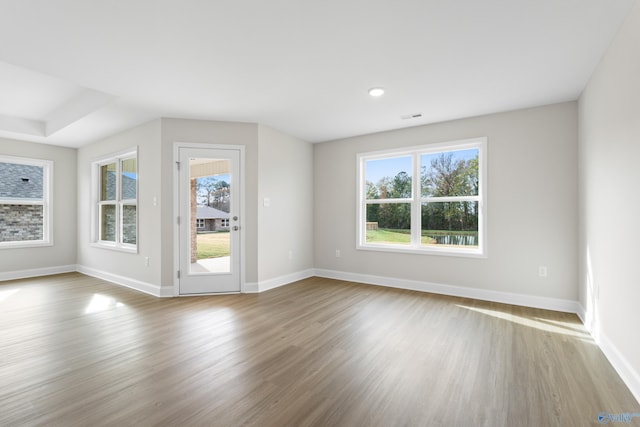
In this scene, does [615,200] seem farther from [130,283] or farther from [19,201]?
[19,201]

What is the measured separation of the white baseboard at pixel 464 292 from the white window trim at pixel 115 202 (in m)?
3.40

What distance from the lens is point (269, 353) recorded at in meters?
2.48

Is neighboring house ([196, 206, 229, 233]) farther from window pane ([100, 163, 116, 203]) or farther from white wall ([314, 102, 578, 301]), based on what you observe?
white wall ([314, 102, 578, 301])

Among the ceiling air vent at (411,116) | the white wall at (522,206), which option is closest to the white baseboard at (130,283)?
the white wall at (522,206)

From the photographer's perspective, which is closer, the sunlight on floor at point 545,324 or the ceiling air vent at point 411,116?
the sunlight on floor at point 545,324

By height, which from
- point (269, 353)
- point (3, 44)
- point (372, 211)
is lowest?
point (269, 353)

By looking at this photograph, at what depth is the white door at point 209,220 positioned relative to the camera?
424 centimetres

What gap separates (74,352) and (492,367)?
134 inches

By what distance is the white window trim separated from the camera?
467 cm

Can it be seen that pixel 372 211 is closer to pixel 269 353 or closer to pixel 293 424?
pixel 269 353

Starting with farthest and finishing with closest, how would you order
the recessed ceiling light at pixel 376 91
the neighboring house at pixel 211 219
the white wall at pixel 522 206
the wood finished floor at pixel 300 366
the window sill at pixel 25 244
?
1. the window sill at pixel 25 244
2. the neighboring house at pixel 211 219
3. the white wall at pixel 522 206
4. the recessed ceiling light at pixel 376 91
5. the wood finished floor at pixel 300 366

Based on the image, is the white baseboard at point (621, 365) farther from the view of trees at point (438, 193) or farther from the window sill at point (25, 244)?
the window sill at point (25, 244)

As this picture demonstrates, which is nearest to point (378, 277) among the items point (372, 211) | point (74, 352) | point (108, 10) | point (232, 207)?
point (372, 211)

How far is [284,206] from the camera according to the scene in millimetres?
4988
